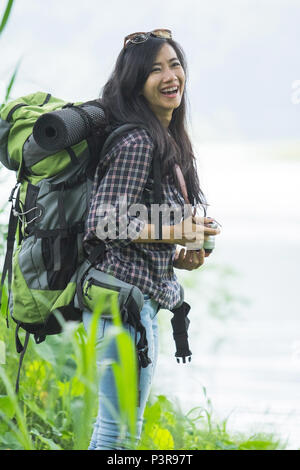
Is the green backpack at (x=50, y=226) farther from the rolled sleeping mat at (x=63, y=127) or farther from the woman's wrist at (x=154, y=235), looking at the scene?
the woman's wrist at (x=154, y=235)

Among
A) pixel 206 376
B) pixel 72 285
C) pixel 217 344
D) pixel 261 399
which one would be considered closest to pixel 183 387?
pixel 261 399

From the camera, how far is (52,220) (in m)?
2.02

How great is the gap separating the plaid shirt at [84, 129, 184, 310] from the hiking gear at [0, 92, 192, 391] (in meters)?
0.03

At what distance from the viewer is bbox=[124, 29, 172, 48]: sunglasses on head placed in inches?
84.4

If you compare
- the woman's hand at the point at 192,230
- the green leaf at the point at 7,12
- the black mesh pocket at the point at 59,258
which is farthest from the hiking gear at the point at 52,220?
the green leaf at the point at 7,12

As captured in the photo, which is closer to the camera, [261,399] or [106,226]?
[106,226]

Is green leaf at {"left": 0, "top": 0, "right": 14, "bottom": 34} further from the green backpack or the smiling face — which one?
the smiling face

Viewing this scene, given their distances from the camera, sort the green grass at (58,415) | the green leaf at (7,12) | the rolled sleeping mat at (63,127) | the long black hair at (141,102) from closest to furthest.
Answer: the green leaf at (7,12), the rolled sleeping mat at (63,127), the long black hair at (141,102), the green grass at (58,415)

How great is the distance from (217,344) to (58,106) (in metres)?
4.84

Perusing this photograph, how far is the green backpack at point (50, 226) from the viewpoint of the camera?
6.59 feet

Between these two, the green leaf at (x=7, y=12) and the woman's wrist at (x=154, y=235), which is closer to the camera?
the green leaf at (x=7, y=12)

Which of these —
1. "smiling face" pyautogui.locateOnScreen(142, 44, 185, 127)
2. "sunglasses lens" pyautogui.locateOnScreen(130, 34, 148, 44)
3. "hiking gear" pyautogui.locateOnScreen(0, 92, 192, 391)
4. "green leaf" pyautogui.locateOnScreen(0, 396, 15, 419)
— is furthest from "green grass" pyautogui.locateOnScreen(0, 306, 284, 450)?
"sunglasses lens" pyautogui.locateOnScreen(130, 34, 148, 44)

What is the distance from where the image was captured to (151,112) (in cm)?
214

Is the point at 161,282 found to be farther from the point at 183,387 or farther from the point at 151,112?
the point at 183,387
